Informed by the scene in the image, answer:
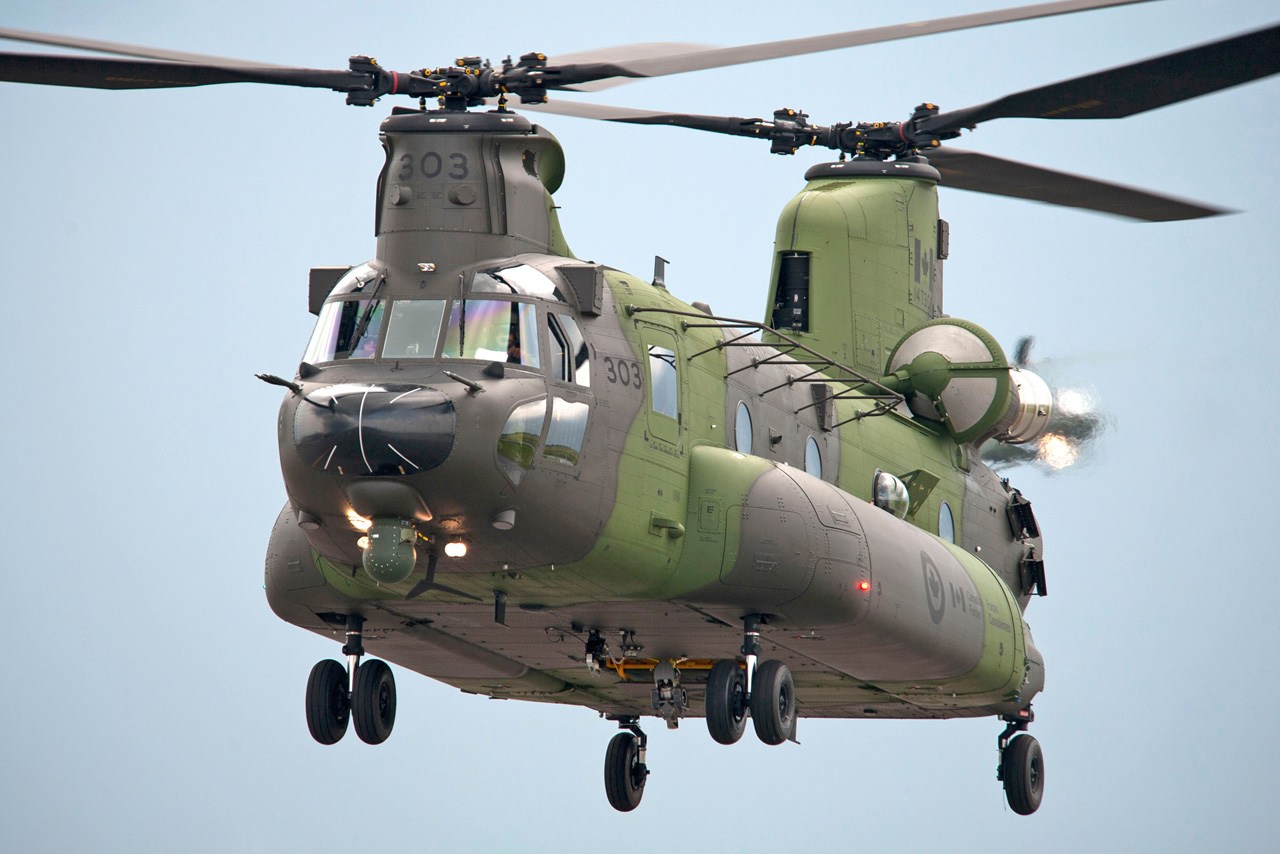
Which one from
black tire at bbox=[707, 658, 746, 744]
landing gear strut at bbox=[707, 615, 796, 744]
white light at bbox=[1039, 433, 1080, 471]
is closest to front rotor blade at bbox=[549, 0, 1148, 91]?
landing gear strut at bbox=[707, 615, 796, 744]

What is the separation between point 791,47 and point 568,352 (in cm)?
301

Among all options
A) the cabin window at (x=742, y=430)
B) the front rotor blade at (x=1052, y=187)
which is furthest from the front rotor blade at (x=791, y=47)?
the front rotor blade at (x=1052, y=187)

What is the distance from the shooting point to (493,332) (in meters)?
15.3

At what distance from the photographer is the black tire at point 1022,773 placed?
22.2 m

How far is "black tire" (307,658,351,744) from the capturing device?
17.8 metres

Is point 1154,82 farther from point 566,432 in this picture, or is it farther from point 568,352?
point 566,432

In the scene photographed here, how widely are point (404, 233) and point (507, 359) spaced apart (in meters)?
1.53

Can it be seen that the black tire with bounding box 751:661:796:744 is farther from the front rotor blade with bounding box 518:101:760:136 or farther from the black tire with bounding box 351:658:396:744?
the front rotor blade with bounding box 518:101:760:136

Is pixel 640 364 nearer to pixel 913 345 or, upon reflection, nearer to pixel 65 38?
pixel 65 38

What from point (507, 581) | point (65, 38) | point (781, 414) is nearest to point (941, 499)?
point (781, 414)

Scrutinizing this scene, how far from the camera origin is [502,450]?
14.8 m

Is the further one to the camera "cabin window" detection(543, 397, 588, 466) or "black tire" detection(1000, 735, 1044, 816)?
"black tire" detection(1000, 735, 1044, 816)

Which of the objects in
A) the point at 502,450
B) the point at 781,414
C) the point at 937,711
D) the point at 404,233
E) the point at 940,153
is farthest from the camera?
the point at 940,153

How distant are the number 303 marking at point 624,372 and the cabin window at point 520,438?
105 centimetres
